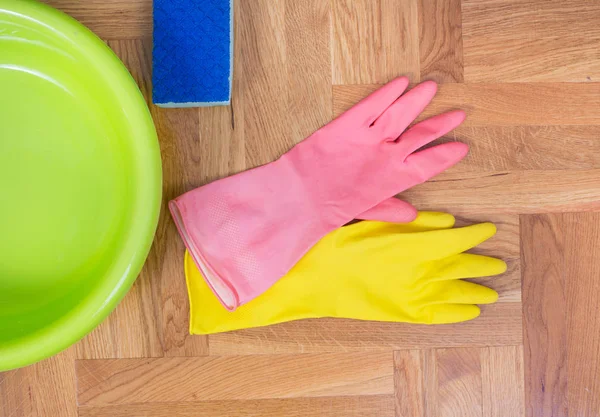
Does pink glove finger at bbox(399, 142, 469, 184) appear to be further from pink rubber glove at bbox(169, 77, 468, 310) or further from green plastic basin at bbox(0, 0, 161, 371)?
green plastic basin at bbox(0, 0, 161, 371)

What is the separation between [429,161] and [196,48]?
0.37 metres

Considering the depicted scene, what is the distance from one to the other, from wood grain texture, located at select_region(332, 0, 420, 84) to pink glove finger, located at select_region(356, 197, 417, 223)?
0.63ft

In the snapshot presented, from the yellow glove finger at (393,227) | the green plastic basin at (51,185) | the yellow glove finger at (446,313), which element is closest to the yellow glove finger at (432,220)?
the yellow glove finger at (393,227)

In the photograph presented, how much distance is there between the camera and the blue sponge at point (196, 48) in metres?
0.70

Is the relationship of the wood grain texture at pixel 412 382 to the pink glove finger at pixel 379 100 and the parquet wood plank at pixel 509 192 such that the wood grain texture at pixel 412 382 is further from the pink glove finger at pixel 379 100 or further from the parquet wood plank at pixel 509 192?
the pink glove finger at pixel 379 100

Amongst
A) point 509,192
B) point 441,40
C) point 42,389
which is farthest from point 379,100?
point 42,389

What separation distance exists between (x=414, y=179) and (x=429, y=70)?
0.18 meters

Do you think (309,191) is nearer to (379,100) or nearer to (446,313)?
(379,100)

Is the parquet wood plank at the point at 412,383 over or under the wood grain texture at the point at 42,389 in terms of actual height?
under

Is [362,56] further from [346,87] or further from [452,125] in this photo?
[452,125]

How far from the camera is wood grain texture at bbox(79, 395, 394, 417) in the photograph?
780 millimetres

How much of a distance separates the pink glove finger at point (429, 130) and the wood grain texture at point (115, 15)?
42cm

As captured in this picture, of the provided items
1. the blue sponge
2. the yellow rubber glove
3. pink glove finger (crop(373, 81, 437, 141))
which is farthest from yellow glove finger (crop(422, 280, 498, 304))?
the blue sponge

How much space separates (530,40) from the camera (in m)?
0.77
